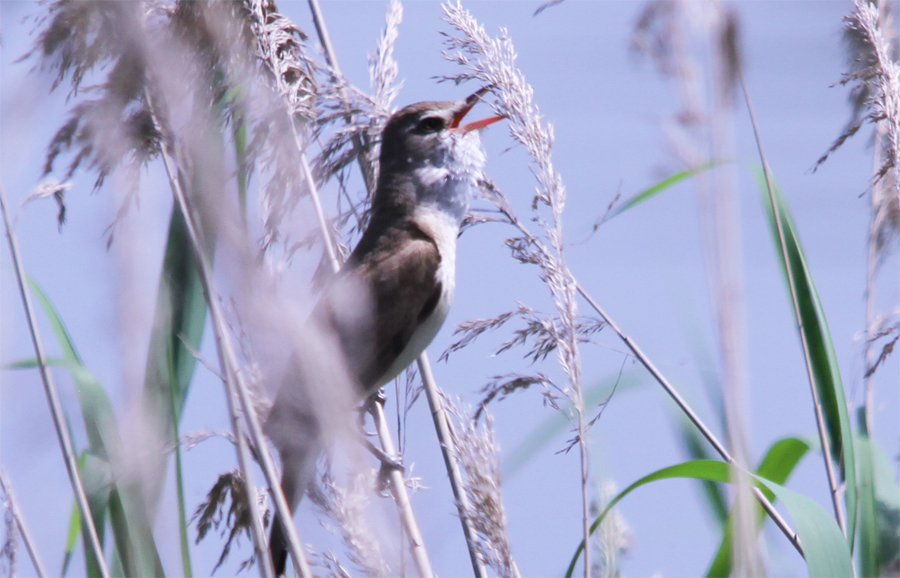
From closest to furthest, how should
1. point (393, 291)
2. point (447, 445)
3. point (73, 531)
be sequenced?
point (447, 445), point (73, 531), point (393, 291)

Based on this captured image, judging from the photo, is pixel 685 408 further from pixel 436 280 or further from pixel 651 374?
pixel 436 280

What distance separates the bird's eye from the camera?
9.61 ft

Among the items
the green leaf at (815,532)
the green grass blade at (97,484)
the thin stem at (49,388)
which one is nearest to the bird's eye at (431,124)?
the thin stem at (49,388)

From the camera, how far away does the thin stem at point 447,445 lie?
71.4 inches

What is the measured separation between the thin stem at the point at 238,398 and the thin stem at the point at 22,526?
1.59 ft

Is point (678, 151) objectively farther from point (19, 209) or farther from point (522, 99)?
point (19, 209)

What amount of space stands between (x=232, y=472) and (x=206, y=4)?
36.4 inches

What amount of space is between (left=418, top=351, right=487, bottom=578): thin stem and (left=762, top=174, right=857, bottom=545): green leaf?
2.50ft


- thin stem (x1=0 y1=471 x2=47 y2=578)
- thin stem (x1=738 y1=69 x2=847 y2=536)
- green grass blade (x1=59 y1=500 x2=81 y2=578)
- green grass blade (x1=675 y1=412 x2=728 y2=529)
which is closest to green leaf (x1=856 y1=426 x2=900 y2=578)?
thin stem (x1=738 y1=69 x2=847 y2=536)

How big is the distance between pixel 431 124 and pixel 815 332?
1.54 metres

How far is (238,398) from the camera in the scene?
59.1 inches

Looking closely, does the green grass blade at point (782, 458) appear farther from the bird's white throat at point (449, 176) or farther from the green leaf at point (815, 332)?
the bird's white throat at point (449, 176)

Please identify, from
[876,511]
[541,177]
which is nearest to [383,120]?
[541,177]

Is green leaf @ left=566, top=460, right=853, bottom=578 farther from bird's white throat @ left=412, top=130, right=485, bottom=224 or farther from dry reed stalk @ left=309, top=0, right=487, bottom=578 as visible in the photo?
bird's white throat @ left=412, top=130, right=485, bottom=224
